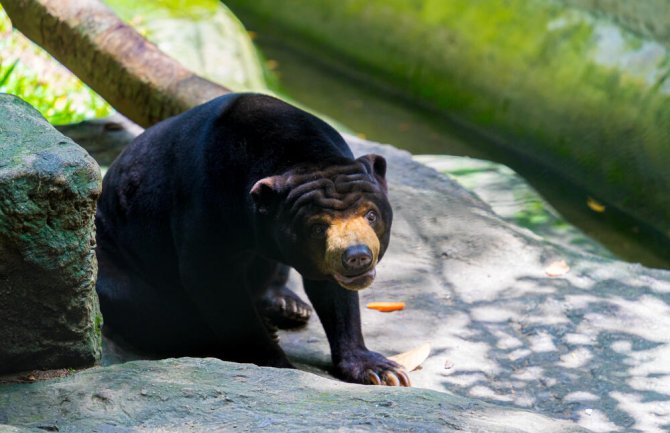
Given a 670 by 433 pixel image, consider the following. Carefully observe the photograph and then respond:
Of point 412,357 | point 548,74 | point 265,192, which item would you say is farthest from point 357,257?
point 548,74

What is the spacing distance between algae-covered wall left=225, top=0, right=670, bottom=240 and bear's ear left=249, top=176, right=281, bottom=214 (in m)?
4.53

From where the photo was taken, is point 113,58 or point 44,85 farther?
point 44,85

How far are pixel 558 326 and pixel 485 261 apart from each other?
0.78 m

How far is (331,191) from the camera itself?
4.12 metres

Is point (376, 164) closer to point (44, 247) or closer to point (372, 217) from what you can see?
point (372, 217)

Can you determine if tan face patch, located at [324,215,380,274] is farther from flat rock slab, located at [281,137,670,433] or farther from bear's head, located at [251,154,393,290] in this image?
flat rock slab, located at [281,137,670,433]

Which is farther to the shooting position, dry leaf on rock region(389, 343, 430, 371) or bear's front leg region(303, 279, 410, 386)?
dry leaf on rock region(389, 343, 430, 371)

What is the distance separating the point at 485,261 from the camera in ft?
18.7

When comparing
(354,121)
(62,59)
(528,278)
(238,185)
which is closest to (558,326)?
(528,278)

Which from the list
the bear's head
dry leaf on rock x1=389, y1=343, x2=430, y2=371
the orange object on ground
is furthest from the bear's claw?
the bear's head

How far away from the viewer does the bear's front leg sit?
452 cm

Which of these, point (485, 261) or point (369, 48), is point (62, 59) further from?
point (369, 48)

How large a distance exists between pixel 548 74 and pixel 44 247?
6.77 m

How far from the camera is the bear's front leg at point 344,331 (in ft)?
14.8
